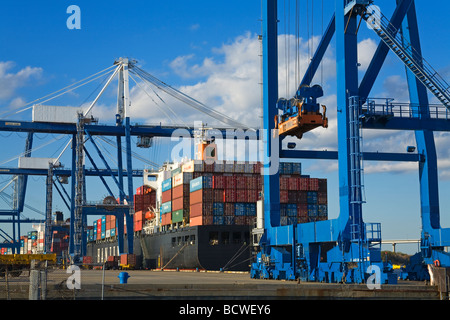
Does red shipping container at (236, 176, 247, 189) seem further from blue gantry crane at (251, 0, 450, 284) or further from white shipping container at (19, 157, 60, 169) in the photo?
white shipping container at (19, 157, 60, 169)

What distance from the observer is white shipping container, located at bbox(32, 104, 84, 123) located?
73.1 m

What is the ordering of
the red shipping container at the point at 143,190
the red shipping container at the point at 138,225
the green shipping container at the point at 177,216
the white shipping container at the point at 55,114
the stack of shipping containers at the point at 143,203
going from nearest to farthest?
the green shipping container at the point at 177,216 < the white shipping container at the point at 55,114 < the stack of shipping containers at the point at 143,203 < the red shipping container at the point at 143,190 < the red shipping container at the point at 138,225

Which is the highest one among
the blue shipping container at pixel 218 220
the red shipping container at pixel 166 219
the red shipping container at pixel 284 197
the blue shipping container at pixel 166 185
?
the blue shipping container at pixel 166 185

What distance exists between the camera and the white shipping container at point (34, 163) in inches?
3825

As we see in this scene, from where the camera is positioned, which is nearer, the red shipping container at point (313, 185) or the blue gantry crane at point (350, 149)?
the blue gantry crane at point (350, 149)

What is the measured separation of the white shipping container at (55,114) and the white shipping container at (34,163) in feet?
78.9

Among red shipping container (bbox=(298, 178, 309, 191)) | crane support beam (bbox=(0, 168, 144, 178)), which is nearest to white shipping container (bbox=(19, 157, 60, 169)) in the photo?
crane support beam (bbox=(0, 168, 144, 178))

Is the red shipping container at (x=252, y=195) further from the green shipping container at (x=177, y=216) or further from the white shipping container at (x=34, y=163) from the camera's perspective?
the white shipping container at (x=34, y=163)

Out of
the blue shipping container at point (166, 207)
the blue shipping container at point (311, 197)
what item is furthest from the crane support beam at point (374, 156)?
the blue shipping container at point (166, 207)

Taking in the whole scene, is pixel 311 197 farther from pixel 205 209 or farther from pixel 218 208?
pixel 205 209

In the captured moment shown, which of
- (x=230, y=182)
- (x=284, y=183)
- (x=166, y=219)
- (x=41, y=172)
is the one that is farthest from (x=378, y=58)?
(x=41, y=172)

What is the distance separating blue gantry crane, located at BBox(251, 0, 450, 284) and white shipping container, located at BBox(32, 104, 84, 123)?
40.5 m
